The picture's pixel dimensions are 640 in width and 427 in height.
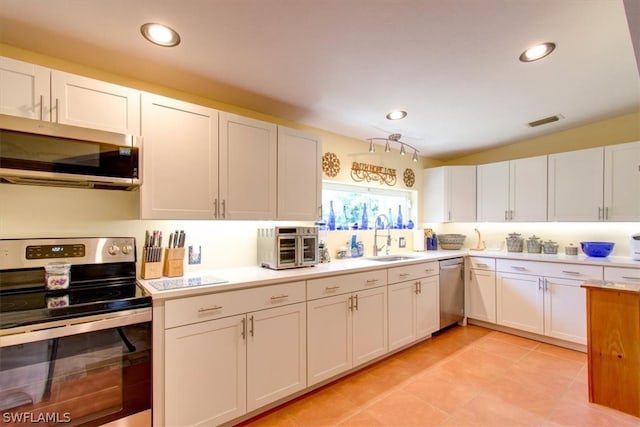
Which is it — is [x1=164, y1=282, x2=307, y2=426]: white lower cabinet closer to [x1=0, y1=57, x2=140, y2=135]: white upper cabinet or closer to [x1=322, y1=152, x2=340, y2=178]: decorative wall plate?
[x1=0, y1=57, x2=140, y2=135]: white upper cabinet

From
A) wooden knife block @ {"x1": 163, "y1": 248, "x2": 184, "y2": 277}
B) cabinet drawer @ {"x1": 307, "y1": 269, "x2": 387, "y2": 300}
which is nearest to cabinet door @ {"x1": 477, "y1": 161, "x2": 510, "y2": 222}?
cabinet drawer @ {"x1": 307, "y1": 269, "x2": 387, "y2": 300}

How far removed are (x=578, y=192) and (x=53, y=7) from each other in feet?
14.9

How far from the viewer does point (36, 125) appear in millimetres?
1442

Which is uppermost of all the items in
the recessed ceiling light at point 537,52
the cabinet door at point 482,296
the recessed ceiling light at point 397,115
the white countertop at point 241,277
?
the recessed ceiling light at point 537,52

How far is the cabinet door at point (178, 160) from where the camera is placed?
1.86 metres

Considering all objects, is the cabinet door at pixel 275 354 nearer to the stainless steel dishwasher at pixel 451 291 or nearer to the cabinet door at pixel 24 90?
the cabinet door at pixel 24 90

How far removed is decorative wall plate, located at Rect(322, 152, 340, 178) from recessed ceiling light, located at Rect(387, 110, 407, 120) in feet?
2.31

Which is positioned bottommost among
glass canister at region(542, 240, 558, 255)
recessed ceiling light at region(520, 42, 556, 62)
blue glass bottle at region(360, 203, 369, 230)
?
glass canister at region(542, 240, 558, 255)

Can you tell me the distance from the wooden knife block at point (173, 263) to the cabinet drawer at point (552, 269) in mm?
3401

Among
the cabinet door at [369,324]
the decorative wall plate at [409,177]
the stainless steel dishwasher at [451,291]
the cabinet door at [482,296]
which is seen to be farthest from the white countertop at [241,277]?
the decorative wall plate at [409,177]

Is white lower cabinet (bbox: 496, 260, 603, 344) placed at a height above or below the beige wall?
below

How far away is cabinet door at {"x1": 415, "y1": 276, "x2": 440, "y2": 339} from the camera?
310cm

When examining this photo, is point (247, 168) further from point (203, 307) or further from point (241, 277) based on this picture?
point (203, 307)

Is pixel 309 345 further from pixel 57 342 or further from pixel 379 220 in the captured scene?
pixel 379 220
